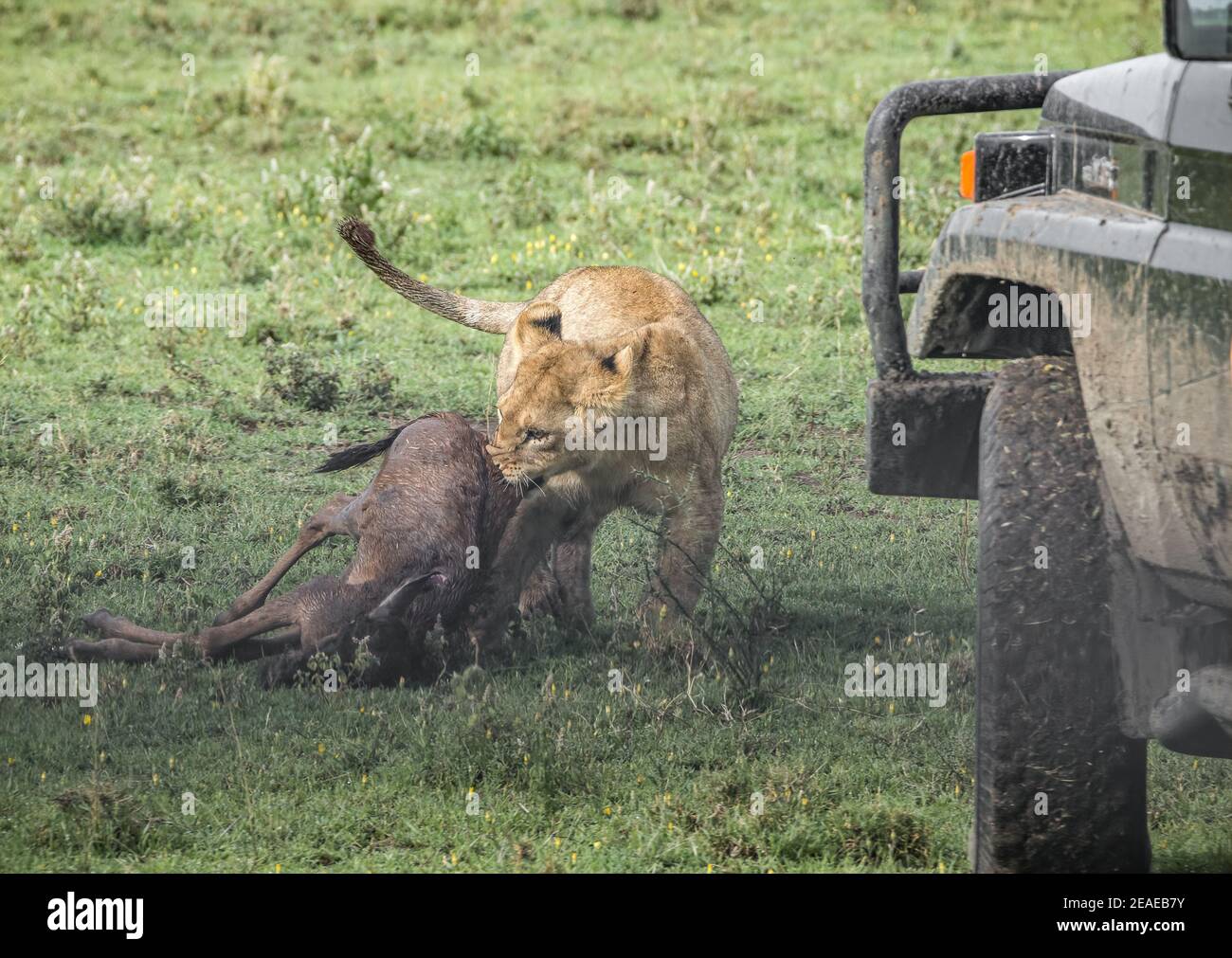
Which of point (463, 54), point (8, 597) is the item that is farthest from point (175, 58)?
point (8, 597)

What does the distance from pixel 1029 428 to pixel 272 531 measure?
13.3 feet

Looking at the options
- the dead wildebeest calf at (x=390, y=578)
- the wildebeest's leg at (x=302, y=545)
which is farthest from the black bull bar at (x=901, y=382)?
the wildebeest's leg at (x=302, y=545)

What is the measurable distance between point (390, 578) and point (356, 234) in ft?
5.34

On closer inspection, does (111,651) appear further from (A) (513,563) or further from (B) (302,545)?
(A) (513,563)

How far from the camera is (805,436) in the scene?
830 cm

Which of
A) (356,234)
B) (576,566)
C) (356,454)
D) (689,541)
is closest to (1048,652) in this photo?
(689,541)

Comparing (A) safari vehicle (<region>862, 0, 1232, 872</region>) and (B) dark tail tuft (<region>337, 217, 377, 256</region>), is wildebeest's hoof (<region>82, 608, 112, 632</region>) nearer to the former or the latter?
(B) dark tail tuft (<region>337, 217, 377, 256</region>)

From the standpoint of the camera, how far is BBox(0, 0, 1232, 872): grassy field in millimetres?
4691

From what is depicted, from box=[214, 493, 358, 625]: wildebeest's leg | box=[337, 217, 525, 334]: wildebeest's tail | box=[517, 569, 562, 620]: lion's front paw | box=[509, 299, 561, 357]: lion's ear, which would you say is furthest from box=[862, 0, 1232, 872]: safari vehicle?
box=[337, 217, 525, 334]: wildebeest's tail

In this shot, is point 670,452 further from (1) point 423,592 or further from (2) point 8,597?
(2) point 8,597

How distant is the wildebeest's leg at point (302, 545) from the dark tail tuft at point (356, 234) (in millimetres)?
1079

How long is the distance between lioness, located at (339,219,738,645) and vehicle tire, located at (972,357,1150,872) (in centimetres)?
202

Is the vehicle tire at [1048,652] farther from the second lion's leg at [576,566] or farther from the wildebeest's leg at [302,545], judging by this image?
the wildebeest's leg at [302,545]

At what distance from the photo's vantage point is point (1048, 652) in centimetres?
361
